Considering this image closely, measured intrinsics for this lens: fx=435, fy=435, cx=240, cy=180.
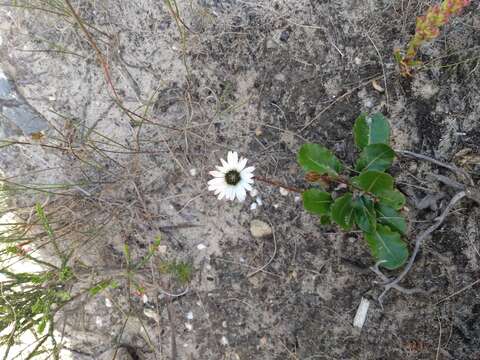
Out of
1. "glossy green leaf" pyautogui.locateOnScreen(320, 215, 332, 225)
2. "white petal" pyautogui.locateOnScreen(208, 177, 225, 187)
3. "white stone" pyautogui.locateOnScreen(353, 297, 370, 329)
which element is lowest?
"white stone" pyautogui.locateOnScreen(353, 297, 370, 329)

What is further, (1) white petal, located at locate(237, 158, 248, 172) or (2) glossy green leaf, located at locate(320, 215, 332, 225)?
(1) white petal, located at locate(237, 158, 248, 172)

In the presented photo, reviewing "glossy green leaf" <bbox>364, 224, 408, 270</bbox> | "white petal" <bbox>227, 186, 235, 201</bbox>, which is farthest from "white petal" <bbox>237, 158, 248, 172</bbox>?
"glossy green leaf" <bbox>364, 224, 408, 270</bbox>

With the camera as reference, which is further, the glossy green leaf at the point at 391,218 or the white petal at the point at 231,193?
the white petal at the point at 231,193

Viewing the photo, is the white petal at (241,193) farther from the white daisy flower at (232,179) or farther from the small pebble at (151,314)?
the small pebble at (151,314)

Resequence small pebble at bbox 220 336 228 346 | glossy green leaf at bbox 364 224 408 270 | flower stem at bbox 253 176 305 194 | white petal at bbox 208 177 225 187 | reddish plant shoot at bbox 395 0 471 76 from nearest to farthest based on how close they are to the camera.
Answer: reddish plant shoot at bbox 395 0 471 76, glossy green leaf at bbox 364 224 408 270, flower stem at bbox 253 176 305 194, white petal at bbox 208 177 225 187, small pebble at bbox 220 336 228 346

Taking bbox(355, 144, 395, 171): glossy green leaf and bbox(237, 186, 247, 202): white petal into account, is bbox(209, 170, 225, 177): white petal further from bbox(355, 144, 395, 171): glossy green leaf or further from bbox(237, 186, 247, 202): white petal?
bbox(355, 144, 395, 171): glossy green leaf

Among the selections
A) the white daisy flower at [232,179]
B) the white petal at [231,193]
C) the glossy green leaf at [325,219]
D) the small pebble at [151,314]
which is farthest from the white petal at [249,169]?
the small pebble at [151,314]

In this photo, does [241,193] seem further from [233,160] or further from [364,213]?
[364,213]

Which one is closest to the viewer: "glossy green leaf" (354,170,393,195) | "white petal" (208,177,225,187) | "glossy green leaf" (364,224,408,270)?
"glossy green leaf" (354,170,393,195)

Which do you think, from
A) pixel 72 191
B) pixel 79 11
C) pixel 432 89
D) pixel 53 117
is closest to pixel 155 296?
pixel 72 191
